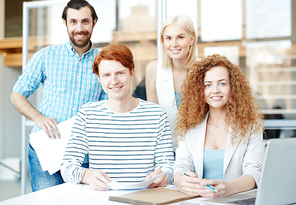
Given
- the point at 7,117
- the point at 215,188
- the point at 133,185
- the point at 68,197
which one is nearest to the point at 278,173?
the point at 215,188

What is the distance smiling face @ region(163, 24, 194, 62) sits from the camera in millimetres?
2094

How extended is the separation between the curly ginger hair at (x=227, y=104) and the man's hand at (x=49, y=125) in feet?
2.71

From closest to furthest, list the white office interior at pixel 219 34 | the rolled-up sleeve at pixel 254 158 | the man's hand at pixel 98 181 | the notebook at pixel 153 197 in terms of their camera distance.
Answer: the notebook at pixel 153 197
the man's hand at pixel 98 181
the rolled-up sleeve at pixel 254 158
the white office interior at pixel 219 34

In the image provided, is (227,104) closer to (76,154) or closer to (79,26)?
(76,154)

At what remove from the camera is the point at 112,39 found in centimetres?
284

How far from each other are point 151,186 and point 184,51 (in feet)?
3.16

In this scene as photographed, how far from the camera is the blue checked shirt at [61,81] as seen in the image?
7.39 ft

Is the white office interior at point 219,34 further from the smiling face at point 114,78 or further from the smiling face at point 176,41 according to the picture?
the smiling face at point 114,78

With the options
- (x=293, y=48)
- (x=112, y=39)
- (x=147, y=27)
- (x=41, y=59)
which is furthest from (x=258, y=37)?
(x=41, y=59)

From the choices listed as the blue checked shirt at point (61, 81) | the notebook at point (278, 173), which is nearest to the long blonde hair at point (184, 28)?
the blue checked shirt at point (61, 81)

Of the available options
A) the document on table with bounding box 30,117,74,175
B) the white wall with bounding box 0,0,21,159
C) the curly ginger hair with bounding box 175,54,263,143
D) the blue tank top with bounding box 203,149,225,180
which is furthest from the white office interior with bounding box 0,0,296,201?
the white wall with bounding box 0,0,21,159

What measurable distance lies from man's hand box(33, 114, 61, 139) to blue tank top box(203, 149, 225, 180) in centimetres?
102

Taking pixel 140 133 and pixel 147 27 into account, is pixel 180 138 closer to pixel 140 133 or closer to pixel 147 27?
pixel 140 133

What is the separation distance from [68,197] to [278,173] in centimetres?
83
